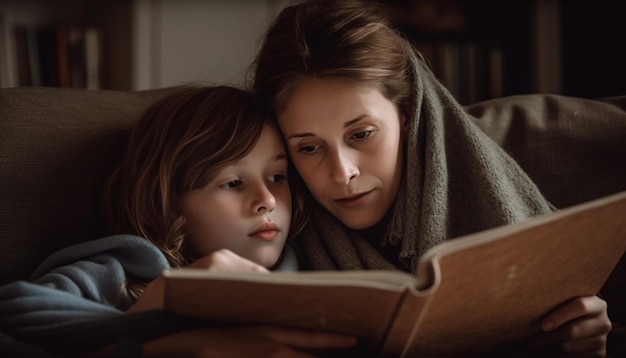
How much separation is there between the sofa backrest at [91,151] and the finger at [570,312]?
334 mm

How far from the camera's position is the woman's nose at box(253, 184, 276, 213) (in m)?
1.02

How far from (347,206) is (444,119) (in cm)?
25

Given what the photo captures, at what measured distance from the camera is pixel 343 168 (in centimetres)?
102

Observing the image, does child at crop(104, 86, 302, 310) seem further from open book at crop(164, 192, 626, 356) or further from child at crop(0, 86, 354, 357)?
open book at crop(164, 192, 626, 356)

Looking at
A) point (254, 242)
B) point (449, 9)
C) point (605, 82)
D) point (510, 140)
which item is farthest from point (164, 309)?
point (449, 9)

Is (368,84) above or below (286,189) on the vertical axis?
above

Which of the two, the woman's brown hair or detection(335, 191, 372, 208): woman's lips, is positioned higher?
the woman's brown hair

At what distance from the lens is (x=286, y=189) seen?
3.63ft

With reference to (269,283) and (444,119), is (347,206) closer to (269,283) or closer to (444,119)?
(444,119)

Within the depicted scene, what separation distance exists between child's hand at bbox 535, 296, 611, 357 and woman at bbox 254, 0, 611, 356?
0.64ft

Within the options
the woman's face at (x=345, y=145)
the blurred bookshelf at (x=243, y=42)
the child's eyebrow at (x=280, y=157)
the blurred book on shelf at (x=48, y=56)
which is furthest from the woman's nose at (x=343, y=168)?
the blurred book on shelf at (x=48, y=56)

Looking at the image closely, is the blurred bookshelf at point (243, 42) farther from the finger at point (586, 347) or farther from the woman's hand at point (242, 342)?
the woman's hand at point (242, 342)

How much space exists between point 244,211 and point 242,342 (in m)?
0.36

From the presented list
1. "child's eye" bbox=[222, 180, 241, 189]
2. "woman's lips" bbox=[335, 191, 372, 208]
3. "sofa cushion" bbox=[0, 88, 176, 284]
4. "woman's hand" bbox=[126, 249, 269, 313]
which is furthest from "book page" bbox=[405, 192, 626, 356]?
"sofa cushion" bbox=[0, 88, 176, 284]
